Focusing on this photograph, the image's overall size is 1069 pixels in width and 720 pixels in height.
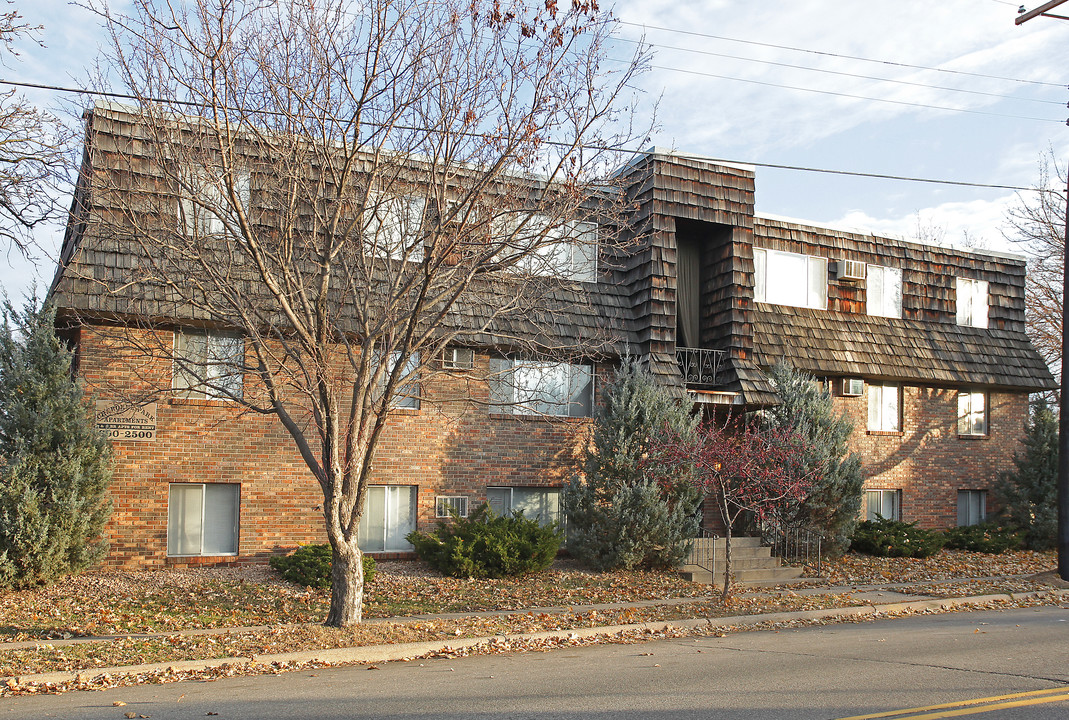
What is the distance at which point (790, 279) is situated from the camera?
66.3 feet

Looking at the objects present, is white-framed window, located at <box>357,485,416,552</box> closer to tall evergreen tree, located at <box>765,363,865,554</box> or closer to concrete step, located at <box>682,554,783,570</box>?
concrete step, located at <box>682,554,783,570</box>

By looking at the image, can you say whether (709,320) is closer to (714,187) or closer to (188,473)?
(714,187)

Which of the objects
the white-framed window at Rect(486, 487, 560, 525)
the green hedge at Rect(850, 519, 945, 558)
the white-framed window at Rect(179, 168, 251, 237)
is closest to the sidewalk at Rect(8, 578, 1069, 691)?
the green hedge at Rect(850, 519, 945, 558)

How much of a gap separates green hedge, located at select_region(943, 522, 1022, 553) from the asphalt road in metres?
9.38

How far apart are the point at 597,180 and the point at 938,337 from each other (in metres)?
13.1

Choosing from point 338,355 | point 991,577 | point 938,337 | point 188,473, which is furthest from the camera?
point 938,337

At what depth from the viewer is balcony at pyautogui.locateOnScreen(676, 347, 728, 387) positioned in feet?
60.0

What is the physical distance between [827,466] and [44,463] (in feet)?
42.6

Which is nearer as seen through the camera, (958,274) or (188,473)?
(188,473)

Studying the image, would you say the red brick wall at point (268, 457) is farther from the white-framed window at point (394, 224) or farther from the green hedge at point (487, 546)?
the white-framed window at point (394, 224)

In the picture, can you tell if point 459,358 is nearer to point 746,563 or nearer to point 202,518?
point 202,518

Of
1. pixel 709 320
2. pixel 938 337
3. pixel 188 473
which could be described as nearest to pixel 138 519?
pixel 188 473

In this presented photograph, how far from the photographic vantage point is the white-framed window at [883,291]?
21219 mm

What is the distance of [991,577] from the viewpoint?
16547 millimetres
